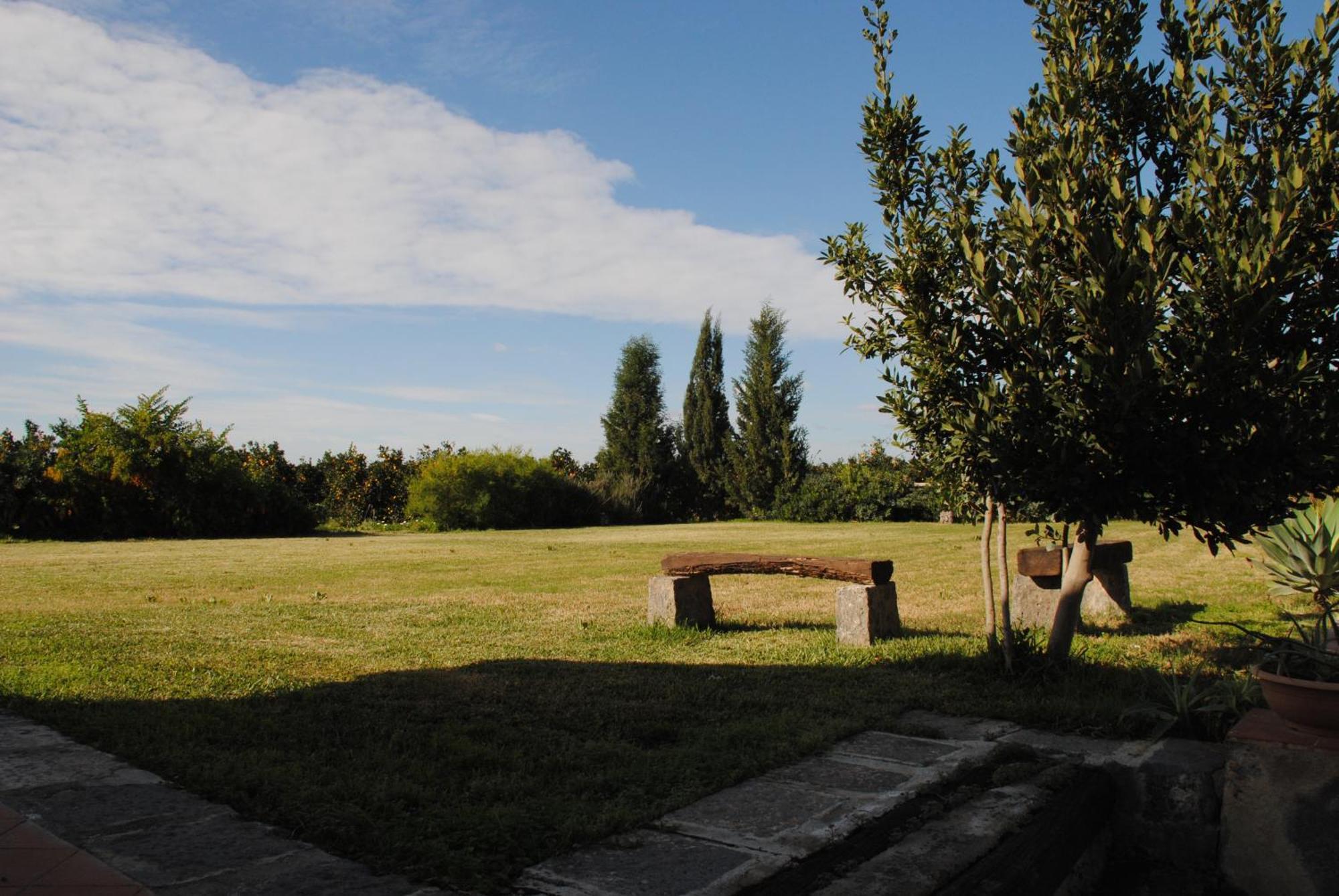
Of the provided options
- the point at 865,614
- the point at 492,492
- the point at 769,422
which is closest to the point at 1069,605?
the point at 865,614

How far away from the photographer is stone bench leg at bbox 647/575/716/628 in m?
7.69

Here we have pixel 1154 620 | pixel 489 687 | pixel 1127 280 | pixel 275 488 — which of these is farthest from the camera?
pixel 275 488

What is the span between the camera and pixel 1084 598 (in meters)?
8.60

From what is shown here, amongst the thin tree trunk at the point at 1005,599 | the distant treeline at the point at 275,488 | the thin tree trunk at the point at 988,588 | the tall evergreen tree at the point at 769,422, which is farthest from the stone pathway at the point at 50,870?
the tall evergreen tree at the point at 769,422

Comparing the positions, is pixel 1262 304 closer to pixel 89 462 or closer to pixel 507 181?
pixel 507 181

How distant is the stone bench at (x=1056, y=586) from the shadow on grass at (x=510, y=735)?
1.80 metres

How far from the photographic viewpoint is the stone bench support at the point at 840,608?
6.89m

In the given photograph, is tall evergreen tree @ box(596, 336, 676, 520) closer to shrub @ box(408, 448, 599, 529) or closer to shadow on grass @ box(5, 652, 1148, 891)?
shrub @ box(408, 448, 599, 529)

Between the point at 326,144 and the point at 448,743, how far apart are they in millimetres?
6699

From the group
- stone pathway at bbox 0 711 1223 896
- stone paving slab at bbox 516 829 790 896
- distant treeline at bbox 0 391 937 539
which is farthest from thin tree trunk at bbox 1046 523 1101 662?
distant treeline at bbox 0 391 937 539

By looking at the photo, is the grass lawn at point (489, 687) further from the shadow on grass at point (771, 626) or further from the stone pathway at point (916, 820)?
the stone pathway at point (916, 820)

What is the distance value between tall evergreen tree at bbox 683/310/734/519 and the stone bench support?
27006 mm

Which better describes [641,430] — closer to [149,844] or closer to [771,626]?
[771,626]

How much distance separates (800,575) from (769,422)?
87.2 ft
